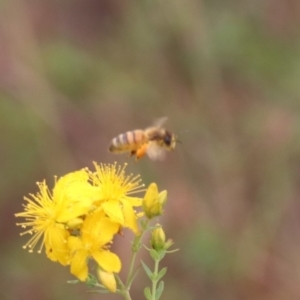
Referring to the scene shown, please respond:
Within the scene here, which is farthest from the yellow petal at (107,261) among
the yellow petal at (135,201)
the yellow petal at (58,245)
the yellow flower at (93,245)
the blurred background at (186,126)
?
the blurred background at (186,126)

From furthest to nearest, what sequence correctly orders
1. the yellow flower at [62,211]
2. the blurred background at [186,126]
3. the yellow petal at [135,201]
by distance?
the blurred background at [186,126]
the yellow petal at [135,201]
the yellow flower at [62,211]

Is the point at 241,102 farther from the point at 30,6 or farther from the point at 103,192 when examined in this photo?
the point at 103,192

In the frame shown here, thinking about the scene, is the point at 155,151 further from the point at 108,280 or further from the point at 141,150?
the point at 108,280

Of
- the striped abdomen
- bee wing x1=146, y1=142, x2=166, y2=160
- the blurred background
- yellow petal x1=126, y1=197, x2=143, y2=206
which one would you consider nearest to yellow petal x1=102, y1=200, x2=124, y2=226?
yellow petal x1=126, y1=197, x2=143, y2=206

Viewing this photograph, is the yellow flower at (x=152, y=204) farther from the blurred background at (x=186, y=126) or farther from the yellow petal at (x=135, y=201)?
the blurred background at (x=186, y=126)

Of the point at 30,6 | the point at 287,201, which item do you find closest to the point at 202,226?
the point at 287,201
